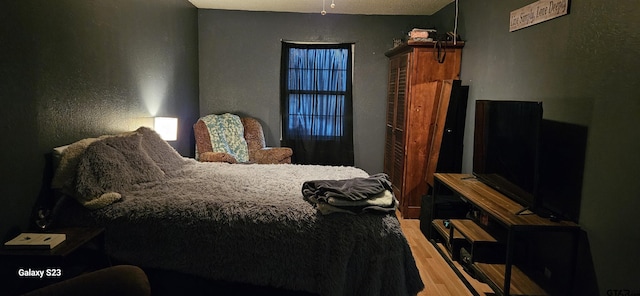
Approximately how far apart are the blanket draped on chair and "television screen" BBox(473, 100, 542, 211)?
2.72 metres

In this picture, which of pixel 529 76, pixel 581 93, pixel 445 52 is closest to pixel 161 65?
pixel 445 52

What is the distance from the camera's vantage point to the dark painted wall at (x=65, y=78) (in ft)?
6.22

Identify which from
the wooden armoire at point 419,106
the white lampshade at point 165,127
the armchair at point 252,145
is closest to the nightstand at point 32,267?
the white lampshade at point 165,127

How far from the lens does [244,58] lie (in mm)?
5023

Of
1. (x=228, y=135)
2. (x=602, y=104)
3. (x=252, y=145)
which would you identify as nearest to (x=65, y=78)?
(x=228, y=135)

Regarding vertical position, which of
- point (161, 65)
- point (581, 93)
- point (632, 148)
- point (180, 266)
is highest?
point (161, 65)

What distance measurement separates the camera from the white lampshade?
349 cm

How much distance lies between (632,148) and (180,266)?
225cm

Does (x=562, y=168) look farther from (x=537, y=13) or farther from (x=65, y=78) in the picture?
(x=65, y=78)

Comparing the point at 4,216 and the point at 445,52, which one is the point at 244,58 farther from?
the point at 4,216

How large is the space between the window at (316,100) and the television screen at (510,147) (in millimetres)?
2384

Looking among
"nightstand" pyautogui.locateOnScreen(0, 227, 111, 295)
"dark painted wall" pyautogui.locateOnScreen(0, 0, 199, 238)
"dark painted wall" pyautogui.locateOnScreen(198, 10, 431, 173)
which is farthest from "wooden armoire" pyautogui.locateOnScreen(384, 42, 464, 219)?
"nightstand" pyautogui.locateOnScreen(0, 227, 111, 295)

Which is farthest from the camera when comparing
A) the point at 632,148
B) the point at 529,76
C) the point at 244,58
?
the point at 244,58

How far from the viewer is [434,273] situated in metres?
2.88
